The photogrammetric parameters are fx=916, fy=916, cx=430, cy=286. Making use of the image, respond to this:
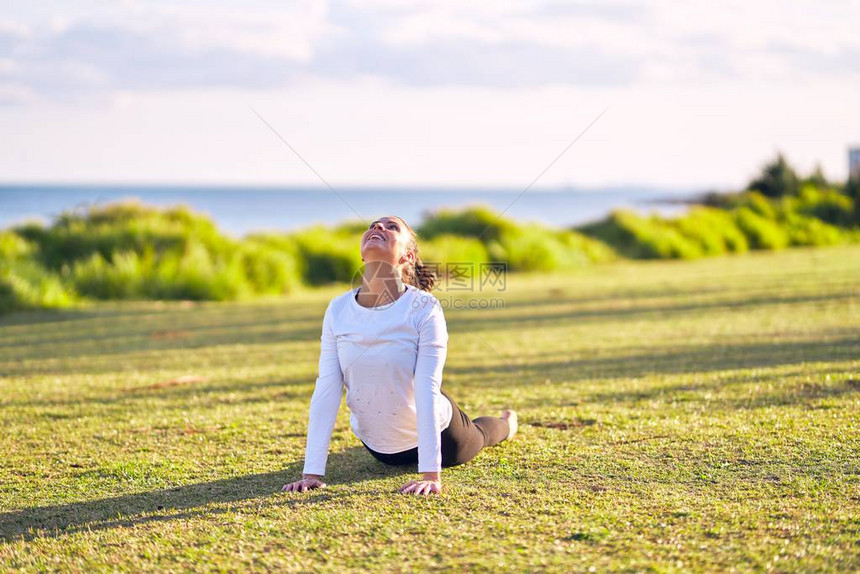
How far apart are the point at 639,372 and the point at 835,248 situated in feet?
55.4

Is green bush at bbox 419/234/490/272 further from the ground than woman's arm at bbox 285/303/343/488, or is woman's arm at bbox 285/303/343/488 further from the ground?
green bush at bbox 419/234/490/272

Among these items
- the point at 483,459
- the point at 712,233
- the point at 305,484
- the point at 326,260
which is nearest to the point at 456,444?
the point at 483,459

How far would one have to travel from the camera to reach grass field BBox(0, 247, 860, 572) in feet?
10.3

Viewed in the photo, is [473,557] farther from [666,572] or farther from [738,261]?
[738,261]

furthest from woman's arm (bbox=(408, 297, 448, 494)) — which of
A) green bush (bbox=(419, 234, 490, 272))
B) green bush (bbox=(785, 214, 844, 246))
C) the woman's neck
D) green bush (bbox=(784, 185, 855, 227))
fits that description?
green bush (bbox=(784, 185, 855, 227))

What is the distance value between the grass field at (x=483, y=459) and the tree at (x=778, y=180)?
20936mm

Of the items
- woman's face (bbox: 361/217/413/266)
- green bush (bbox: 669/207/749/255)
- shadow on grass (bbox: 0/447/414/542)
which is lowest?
shadow on grass (bbox: 0/447/414/542)

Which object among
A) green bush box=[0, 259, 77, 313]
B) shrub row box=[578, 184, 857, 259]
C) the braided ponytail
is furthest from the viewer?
shrub row box=[578, 184, 857, 259]

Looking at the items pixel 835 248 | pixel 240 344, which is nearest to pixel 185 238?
pixel 240 344

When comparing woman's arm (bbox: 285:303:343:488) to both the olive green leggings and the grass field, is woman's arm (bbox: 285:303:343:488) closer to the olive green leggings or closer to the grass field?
the grass field

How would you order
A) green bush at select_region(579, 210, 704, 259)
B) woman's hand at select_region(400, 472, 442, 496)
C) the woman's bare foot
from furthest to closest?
green bush at select_region(579, 210, 704, 259), the woman's bare foot, woman's hand at select_region(400, 472, 442, 496)

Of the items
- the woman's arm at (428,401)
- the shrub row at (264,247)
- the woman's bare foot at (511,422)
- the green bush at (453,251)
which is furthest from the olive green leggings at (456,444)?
the green bush at (453,251)

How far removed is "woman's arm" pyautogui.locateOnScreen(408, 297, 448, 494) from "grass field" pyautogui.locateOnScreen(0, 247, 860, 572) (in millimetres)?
96

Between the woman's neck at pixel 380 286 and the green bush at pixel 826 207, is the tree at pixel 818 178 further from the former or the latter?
the woman's neck at pixel 380 286
